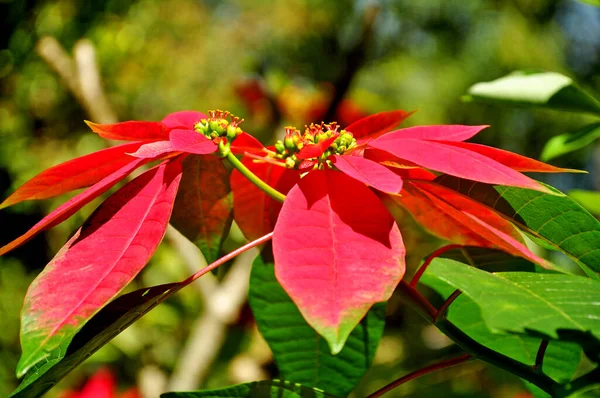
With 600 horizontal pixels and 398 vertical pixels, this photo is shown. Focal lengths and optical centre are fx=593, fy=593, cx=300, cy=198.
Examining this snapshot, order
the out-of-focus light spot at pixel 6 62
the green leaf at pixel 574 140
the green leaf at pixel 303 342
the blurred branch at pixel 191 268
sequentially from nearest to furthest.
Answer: the green leaf at pixel 303 342, the green leaf at pixel 574 140, the out-of-focus light spot at pixel 6 62, the blurred branch at pixel 191 268

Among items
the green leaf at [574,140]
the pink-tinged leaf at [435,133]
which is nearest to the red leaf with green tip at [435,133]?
the pink-tinged leaf at [435,133]

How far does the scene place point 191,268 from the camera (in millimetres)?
1266

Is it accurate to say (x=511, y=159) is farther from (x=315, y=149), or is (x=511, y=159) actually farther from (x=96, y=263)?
(x=96, y=263)

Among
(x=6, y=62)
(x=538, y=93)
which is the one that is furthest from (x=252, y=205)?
(x=6, y=62)

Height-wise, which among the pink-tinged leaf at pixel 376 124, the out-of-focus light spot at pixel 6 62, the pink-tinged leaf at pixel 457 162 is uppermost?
the pink-tinged leaf at pixel 457 162

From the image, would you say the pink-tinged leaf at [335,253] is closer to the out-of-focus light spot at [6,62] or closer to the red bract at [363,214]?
the red bract at [363,214]

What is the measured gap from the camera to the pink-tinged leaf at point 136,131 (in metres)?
0.34

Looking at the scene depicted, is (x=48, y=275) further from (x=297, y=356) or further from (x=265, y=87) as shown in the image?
(x=265, y=87)

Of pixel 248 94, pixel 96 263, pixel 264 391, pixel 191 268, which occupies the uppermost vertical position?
pixel 96 263

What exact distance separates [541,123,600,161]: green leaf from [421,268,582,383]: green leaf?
0.77ft

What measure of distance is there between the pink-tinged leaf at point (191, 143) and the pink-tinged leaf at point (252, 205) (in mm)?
91

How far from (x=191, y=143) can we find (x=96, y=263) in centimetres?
8

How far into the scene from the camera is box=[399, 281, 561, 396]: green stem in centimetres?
28

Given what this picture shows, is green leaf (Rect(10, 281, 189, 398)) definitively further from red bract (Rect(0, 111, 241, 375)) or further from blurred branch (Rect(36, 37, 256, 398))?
blurred branch (Rect(36, 37, 256, 398))
